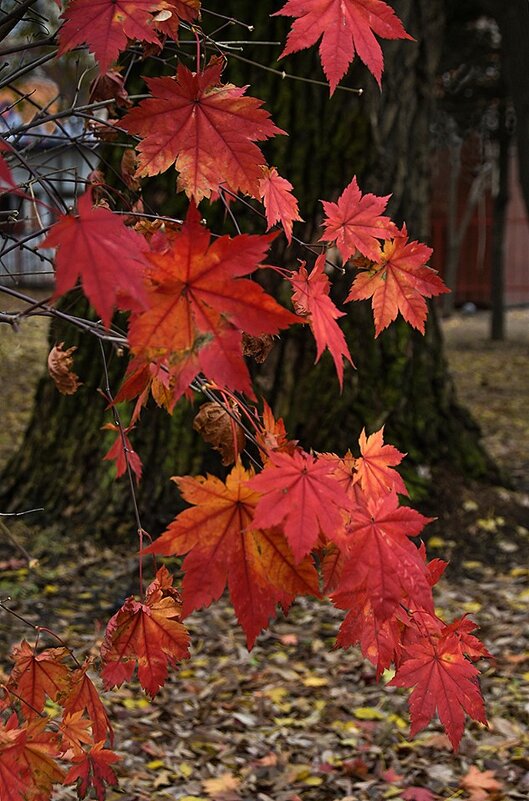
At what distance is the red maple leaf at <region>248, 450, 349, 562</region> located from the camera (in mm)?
1190

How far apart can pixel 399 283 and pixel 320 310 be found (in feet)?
1.13

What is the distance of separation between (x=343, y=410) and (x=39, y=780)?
291 cm

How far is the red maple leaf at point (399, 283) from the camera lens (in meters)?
1.66

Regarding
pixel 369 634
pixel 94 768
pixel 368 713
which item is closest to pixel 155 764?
pixel 368 713

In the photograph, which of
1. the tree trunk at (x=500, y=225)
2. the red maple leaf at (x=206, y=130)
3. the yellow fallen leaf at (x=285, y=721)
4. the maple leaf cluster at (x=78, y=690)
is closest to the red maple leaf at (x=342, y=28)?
the red maple leaf at (x=206, y=130)

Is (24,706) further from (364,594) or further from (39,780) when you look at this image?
(364,594)

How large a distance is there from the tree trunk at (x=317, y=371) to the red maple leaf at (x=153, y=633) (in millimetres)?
2490

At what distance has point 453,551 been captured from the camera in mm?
4398

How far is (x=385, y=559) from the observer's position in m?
1.29

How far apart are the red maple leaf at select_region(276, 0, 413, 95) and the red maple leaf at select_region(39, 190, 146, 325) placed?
57cm

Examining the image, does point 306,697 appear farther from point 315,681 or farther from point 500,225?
point 500,225

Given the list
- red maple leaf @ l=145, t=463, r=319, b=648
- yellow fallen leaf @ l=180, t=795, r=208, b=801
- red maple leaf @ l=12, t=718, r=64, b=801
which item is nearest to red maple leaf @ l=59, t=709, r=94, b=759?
red maple leaf @ l=12, t=718, r=64, b=801

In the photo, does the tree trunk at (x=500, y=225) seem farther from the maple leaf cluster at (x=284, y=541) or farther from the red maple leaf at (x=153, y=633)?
the maple leaf cluster at (x=284, y=541)

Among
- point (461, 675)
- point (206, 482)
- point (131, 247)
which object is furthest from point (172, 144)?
point (461, 675)
